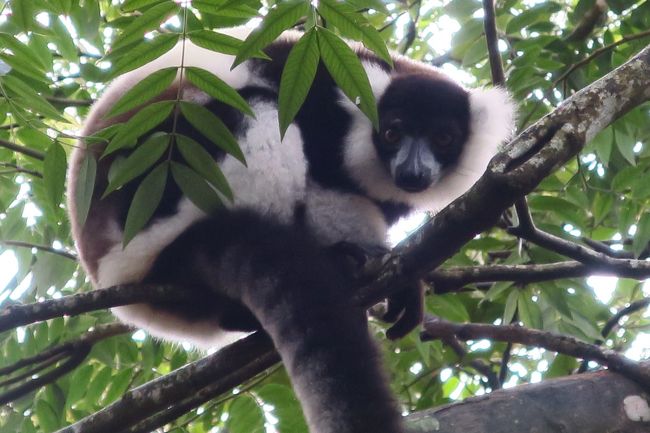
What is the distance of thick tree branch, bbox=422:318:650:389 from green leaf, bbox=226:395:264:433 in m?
1.01

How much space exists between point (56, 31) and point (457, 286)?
A: 2.41m

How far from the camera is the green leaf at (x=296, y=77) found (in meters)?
A: 2.65

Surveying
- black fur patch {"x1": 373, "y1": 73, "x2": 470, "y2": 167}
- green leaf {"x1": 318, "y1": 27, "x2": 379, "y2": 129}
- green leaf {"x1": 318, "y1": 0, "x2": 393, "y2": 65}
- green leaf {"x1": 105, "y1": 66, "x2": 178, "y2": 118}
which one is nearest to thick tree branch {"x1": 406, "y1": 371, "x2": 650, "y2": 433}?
green leaf {"x1": 318, "y1": 27, "x2": 379, "y2": 129}

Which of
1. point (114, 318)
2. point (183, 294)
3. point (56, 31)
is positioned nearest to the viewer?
point (183, 294)

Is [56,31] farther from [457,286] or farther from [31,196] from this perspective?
[457,286]

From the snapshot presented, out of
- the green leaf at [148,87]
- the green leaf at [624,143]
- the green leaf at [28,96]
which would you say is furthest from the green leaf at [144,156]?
the green leaf at [624,143]

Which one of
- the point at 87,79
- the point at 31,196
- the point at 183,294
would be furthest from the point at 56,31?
the point at 183,294

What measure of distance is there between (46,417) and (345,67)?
2.93m

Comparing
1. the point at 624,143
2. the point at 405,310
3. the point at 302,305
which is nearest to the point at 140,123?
the point at 302,305

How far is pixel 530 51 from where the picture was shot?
443cm

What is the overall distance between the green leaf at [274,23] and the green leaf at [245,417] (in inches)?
81.5

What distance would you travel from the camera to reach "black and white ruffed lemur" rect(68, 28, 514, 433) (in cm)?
327

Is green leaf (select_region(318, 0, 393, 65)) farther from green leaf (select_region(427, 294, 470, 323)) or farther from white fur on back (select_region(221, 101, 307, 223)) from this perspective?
green leaf (select_region(427, 294, 470, 323))

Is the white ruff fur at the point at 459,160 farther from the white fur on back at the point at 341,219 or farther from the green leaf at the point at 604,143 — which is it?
the green leaf at the point at 604,143
